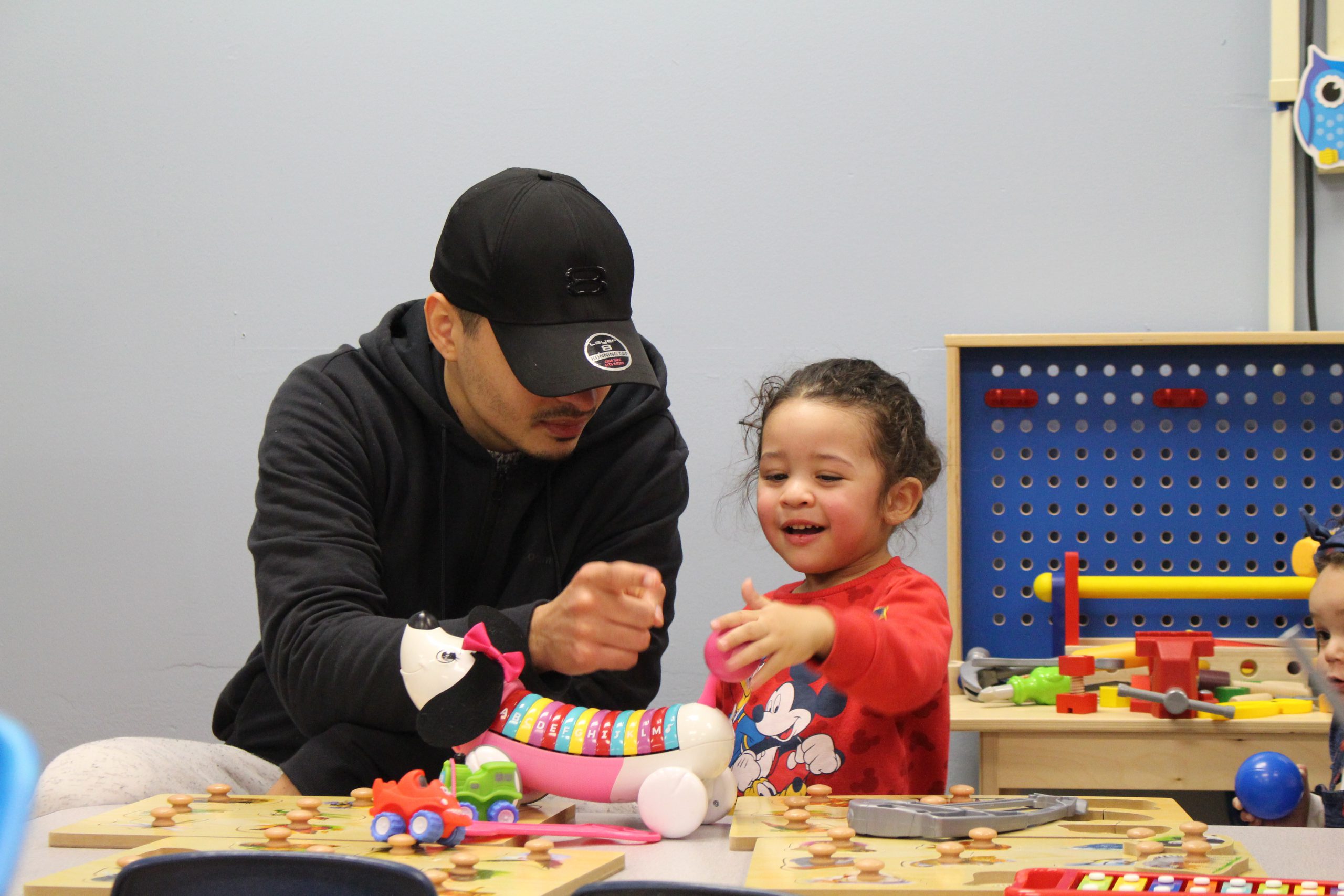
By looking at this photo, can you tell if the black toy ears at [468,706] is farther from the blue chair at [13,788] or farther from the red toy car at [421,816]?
the blue chair at [13,788]

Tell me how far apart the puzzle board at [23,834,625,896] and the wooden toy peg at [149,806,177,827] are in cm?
4

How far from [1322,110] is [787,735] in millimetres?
1301

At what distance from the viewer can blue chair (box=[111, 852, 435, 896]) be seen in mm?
566

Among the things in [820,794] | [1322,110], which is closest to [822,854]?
[820,794]

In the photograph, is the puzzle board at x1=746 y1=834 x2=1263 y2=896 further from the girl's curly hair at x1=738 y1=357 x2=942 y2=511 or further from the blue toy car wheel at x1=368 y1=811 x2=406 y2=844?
the girl's curly hair at x1=738 y1=357 x2=942 y2=511

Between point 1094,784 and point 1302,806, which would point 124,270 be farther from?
point 1302,806

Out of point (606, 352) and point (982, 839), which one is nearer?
point (982, 839)

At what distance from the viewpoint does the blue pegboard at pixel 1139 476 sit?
5.73 ft

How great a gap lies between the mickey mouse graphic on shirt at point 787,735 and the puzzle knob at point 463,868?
440mm

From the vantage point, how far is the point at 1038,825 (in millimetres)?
826

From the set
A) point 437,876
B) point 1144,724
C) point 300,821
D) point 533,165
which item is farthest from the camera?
point 533,165

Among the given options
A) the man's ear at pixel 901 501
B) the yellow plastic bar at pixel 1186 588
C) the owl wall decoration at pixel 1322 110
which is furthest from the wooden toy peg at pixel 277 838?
the owl wall decoration at pixel 1322 110

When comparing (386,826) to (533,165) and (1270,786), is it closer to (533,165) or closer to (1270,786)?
(1270,786)

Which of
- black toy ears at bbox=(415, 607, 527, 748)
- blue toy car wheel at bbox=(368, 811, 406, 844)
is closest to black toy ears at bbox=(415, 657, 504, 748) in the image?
black toy ears at bbox=(415, 607, 527, 748)
